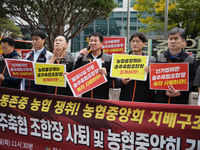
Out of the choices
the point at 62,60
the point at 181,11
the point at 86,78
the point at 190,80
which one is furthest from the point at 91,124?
the point at 181,11

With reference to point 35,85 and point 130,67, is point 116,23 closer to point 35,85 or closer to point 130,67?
point 35,85

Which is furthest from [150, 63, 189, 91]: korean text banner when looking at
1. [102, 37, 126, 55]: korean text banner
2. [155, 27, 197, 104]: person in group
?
[102, 37, 126, 55]: korean text banner

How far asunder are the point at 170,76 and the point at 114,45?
290 cm

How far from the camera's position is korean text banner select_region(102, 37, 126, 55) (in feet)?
16.5

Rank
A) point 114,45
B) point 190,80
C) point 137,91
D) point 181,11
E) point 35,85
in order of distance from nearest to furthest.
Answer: point 190,80
point 137,91
point 35,85
point 114,45
point 181,11

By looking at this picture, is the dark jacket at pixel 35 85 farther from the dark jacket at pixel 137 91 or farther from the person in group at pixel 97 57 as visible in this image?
the dark jacket at pixel 137 91

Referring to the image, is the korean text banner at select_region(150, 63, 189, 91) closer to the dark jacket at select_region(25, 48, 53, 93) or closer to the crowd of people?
the crowd of people

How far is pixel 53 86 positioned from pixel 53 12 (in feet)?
33.0

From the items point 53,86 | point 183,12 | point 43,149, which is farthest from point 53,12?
point 43,149

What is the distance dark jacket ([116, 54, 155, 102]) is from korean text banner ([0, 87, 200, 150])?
1.91ft

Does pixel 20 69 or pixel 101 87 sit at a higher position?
pixel 20 69

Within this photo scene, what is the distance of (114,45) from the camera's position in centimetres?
509

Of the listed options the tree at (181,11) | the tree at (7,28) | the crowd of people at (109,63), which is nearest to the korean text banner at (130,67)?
the crowd of people at (109,63)

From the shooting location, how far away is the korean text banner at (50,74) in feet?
8.95
